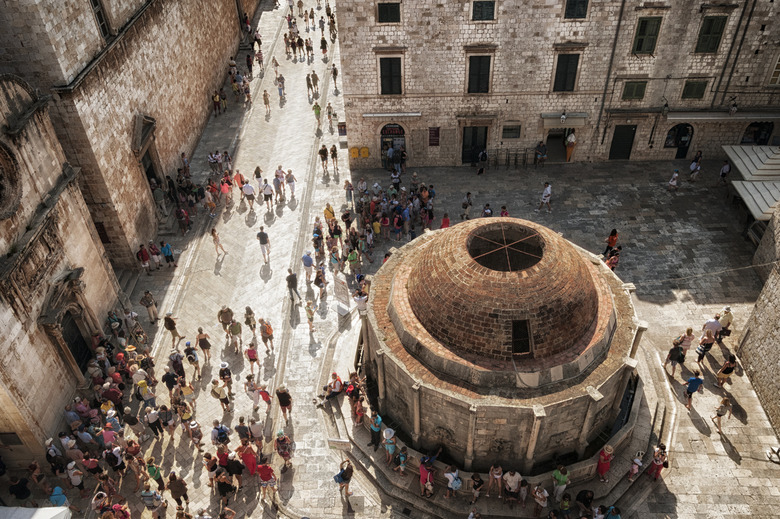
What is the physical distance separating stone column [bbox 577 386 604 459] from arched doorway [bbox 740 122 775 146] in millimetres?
22055

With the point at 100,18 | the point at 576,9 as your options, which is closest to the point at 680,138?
the point at 576,9

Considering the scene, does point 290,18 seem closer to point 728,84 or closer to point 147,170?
point 147,170

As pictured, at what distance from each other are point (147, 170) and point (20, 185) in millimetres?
10465

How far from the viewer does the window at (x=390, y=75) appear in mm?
29922

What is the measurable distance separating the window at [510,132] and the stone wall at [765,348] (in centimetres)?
1488

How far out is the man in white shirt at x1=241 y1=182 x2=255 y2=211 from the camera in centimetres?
2973

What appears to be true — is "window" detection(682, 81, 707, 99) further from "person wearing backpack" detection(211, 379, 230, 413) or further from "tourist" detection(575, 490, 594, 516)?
"person wearing backpack" detection(211, 379, 230, 413)

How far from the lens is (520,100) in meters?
30.9

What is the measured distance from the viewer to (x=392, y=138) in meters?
32.6

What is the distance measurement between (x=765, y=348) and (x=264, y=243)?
66.2ft

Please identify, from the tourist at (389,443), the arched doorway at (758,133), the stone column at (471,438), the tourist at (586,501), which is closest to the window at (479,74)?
the arched doorway at (758,133)

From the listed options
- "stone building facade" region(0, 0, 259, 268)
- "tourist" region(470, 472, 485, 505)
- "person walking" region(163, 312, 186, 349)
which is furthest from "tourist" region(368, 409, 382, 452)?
"stone building facade" region(0, 0, 259, 268)

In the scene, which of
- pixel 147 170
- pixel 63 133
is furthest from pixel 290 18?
pixel 63 133

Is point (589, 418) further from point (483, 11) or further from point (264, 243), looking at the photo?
point (483, 11)
